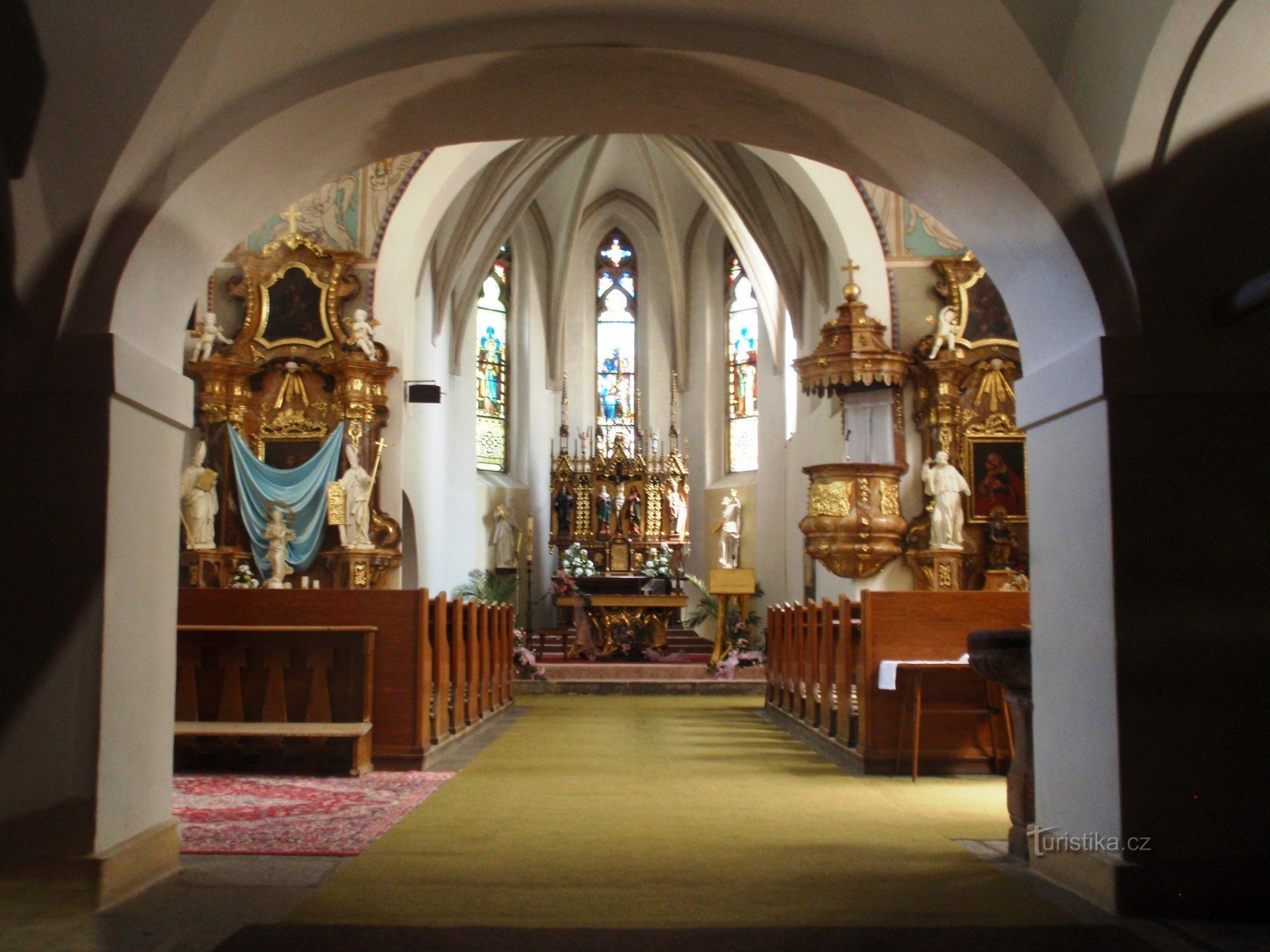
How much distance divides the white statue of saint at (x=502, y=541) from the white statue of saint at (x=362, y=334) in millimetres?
6910

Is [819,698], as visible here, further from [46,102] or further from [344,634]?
[46,102]

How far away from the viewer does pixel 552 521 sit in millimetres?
20375

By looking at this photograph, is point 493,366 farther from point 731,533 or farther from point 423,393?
point 423,393

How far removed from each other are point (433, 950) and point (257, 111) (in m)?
2.91

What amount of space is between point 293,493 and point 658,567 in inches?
277

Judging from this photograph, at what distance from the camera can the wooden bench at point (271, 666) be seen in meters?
7.34

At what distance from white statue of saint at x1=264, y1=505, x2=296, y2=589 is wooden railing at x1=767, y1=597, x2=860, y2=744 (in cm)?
496

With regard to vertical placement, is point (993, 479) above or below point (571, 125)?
below

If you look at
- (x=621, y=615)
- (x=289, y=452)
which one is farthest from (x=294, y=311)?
(x=621, y=615)

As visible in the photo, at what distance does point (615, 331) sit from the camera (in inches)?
899

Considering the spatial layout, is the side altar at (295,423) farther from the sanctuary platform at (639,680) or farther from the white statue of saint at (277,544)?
the sanctuary platform at (639,680)

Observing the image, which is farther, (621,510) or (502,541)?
(621,510)

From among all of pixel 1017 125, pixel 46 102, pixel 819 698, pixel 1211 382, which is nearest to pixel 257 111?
pixel 46 102

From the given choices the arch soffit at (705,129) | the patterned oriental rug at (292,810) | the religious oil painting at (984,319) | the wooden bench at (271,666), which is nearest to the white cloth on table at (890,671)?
the patterned oriental rug at (292,810)
